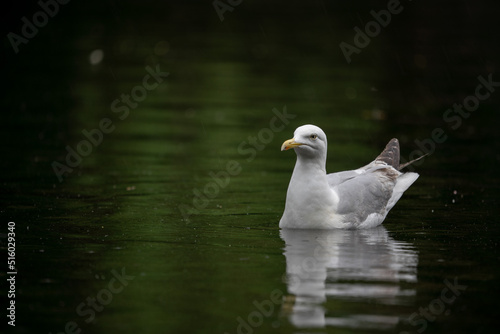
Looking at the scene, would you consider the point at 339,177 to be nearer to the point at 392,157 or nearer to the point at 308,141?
the point at 308,141

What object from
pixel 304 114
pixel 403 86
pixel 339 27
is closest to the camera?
pixel 304 114

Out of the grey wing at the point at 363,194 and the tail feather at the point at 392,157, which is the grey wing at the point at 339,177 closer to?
the grey wing at the point at 363,194

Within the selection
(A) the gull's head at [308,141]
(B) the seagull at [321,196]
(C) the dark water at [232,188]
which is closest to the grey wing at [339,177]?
(B) the seagull at [321,196]

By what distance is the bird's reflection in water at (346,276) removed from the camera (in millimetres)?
8867

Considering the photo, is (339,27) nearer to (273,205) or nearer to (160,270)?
(273,205)

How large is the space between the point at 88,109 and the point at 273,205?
10.1 meters

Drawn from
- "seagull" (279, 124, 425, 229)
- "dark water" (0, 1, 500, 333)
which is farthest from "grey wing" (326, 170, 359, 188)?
"dark water" (0, 1, 500, 333)

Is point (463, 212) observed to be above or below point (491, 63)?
below

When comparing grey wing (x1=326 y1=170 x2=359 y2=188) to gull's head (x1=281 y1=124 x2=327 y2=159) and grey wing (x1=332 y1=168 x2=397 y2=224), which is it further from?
gull's head (x1=281 y1=124 x2=327 y2=159)

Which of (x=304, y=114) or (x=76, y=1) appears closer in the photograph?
(x=304, y=114)

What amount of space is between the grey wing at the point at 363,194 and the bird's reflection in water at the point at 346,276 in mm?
262

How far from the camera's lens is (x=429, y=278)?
404 inches

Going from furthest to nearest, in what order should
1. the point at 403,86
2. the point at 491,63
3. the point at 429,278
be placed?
the point at 491,63, the point at 403,86, the point at 429,278

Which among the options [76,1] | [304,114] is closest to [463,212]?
[304,114]
